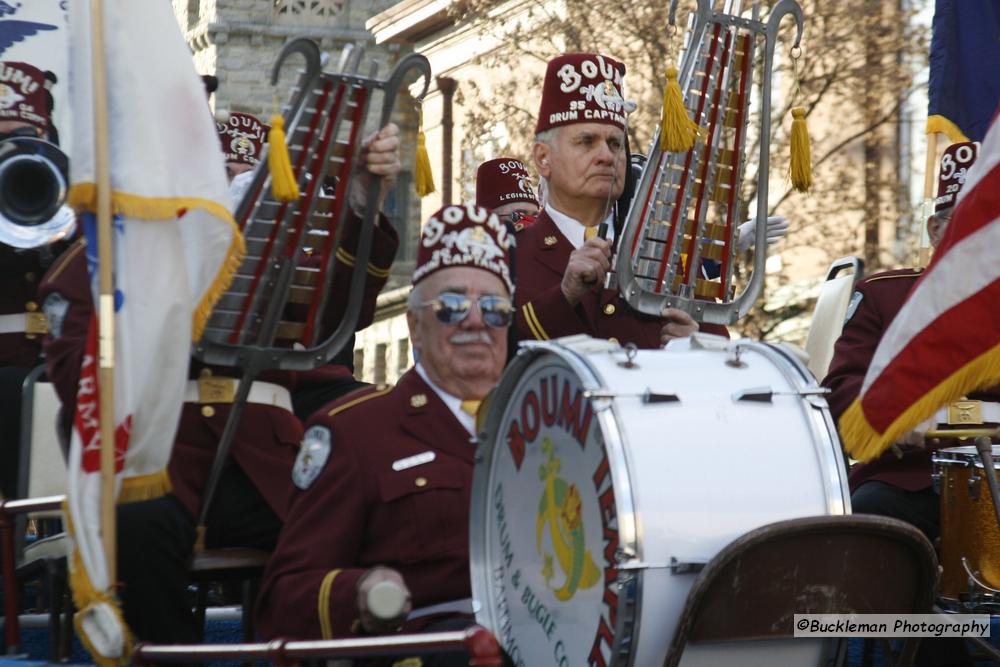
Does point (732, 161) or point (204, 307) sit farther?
point (732, 161)

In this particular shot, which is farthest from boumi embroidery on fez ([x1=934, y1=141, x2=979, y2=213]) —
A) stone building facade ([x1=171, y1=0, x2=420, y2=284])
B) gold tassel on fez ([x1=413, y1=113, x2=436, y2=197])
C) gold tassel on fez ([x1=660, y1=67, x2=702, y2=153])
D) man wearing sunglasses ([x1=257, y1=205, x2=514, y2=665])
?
stone building facade ([x1=171, y1=0, x2=420, y2=284])

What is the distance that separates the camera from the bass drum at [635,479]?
4082mm

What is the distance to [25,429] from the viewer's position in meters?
6.30

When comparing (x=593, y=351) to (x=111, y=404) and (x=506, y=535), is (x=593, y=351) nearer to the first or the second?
(x=506, y=535)

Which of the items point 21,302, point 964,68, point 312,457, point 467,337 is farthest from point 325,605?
point 964,68

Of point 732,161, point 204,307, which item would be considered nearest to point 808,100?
point 732,161

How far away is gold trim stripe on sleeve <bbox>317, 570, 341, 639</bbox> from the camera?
4562 mm

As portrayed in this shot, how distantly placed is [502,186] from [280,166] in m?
4.12

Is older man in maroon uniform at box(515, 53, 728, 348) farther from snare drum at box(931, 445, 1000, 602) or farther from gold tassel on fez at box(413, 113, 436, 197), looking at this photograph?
snare drum at box(931, 445, 1000, 602)

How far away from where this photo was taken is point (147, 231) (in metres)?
5.05

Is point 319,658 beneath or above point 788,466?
beneath

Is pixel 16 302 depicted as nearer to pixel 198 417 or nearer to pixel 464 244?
pixel 198 417

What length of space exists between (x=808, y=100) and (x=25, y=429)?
43.3 ft

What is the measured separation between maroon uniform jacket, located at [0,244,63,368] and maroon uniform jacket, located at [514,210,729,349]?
1791 millimetres
